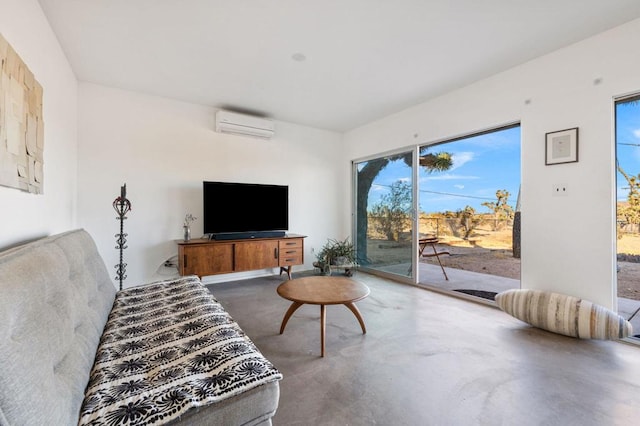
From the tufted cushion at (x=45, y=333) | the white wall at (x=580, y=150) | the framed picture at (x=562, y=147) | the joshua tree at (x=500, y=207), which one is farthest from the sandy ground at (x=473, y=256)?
the tufted cushion at (x=45, y=333)

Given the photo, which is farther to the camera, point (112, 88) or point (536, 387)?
point (112, 88)

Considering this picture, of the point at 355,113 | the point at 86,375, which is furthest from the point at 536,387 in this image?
the point at 355,113

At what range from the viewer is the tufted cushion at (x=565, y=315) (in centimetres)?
202

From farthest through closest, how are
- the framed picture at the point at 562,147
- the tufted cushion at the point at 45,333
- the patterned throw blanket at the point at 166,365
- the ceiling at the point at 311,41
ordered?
the framed picture at the point at 562,147, the ceiling at the point at 311,41, the patterned throw blanket at the point at 166,365, the tufted cushion at the point at 45,333

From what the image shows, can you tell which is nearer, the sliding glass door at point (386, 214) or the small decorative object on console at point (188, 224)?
the small decorative object on console at point (188, 224)

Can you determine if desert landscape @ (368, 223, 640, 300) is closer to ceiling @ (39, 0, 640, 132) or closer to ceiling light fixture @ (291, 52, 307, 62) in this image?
ceiling @ (39, 0, 640, 132)

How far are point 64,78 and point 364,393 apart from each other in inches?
144

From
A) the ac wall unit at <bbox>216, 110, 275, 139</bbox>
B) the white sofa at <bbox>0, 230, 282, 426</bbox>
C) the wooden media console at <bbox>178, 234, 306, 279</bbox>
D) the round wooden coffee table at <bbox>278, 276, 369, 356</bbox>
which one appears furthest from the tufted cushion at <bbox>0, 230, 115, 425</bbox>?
the ac wall unit at <bbox>216, 110, 275, 139</bbox>

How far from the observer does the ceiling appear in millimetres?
1979

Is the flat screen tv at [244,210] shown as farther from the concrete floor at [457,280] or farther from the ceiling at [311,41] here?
the concrete floor at [457,280]

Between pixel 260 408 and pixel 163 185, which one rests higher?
pixel 163 185

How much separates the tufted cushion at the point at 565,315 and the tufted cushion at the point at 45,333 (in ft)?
9.83

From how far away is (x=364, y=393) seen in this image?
1556 mm

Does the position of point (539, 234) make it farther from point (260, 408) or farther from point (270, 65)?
point (270, 65)
